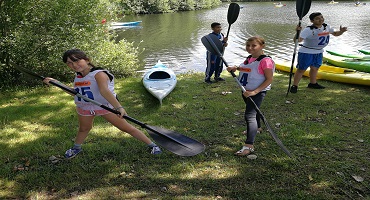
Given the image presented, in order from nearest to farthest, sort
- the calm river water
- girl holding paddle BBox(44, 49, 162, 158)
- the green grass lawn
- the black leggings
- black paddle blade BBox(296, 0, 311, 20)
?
the green grass lawn, girl holding paddle BBox(44, 49, 162, 158), the black leggings, black paddle blade BBox(296, 0, 311, 20), the calm river water

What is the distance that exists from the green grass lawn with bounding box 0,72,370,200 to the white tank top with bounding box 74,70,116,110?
0.81 meters

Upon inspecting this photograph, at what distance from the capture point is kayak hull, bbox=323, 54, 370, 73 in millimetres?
8656

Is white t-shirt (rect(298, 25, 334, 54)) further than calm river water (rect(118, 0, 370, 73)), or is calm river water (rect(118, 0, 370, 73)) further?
calm river water (rect(118, 0, 370, 73))

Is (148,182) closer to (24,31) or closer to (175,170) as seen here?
(175,170)

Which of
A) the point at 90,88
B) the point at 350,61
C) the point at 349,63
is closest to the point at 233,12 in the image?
the point at 349,63

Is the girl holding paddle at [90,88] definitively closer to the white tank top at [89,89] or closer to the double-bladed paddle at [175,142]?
the white tank top at [89,89]

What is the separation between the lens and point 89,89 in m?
3.69

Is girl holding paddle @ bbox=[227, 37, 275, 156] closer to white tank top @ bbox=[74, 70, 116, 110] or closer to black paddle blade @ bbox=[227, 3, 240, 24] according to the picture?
white tank top @ bbox=[74, 70, 116, 110]

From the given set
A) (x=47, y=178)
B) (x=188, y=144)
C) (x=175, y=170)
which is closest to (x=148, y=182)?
(x=175, y=170)

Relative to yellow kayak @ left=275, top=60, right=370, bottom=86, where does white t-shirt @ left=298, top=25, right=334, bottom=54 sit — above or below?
above

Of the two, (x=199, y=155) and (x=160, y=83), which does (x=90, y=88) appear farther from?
(x=160, y=83)

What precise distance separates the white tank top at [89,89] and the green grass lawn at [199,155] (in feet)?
2.66

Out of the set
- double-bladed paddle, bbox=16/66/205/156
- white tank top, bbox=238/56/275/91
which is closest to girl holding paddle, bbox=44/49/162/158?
double-bladed paddle, bbox=16/66/205/156

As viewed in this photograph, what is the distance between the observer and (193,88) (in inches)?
310
